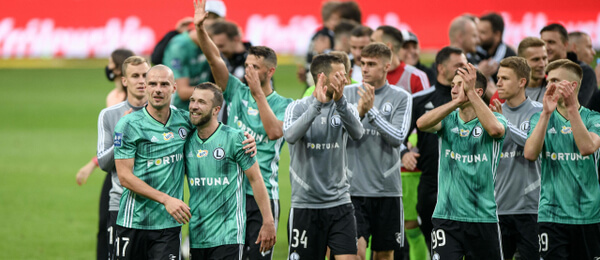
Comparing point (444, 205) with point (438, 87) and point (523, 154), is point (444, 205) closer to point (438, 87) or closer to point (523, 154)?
point (523, 154)

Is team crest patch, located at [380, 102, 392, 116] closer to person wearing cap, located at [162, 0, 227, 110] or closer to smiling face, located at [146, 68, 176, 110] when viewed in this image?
smiling face, located at [146, 68, 176, 110]

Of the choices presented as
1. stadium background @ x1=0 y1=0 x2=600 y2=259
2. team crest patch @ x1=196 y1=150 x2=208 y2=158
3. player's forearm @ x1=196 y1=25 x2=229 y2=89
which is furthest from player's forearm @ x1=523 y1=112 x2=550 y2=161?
stadium background @ x1=0 y1=0 x2=600 y2=259

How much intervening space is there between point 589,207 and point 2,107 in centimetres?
2253

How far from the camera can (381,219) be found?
7516 mm

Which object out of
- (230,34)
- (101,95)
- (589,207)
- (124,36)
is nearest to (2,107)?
(101,95)

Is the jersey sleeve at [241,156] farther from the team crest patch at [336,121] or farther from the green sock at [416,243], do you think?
the green sock at [416,243]

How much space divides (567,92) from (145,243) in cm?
350

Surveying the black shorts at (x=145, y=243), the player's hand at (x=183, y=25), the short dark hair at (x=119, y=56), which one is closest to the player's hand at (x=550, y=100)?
the black shorts at (x=145, y=243)

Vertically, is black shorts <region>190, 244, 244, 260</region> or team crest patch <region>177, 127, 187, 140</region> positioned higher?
team crest patch <region>177, 127, 187, 140</region>

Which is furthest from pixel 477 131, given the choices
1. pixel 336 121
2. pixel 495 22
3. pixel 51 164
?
pixel 51 164

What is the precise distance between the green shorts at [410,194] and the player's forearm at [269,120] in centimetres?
238

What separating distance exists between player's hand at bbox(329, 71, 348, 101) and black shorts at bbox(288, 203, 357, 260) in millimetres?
1011

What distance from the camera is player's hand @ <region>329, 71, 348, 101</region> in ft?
20.8

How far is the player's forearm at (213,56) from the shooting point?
7082 millimetres
